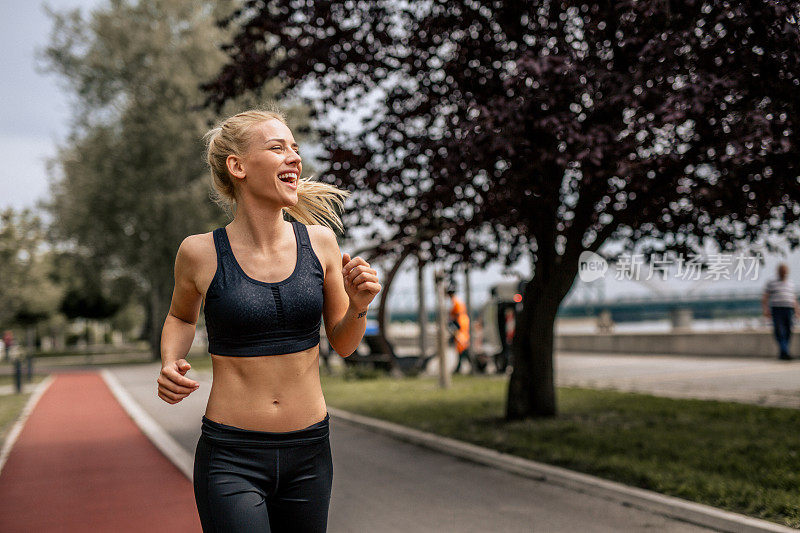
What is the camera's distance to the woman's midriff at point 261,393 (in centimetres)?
230

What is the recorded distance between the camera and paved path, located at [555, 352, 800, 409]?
37.2 feet

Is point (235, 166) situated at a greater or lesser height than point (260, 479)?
greater

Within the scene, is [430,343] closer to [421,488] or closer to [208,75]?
[208,75]

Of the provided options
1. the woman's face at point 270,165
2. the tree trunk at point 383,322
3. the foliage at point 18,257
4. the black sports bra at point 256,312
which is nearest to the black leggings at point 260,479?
the black sports bra at point 256,312

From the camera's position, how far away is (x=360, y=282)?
2320 mm

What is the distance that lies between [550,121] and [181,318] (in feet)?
15.7

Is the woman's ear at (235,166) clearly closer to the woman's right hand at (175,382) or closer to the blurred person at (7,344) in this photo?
the woman's right hand at (175,382)

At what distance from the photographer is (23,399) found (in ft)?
53.1

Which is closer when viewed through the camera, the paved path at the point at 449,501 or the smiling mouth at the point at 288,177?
the smiling mouth at the point at 288,177

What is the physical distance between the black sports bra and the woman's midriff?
31 millimetres

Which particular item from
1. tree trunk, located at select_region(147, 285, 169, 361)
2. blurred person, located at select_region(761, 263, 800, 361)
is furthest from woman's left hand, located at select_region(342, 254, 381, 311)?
tree trunk, located at select_region(147, 285, 169, 361)

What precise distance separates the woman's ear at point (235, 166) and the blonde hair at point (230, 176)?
0.02 m

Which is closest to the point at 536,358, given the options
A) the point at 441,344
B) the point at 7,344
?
the point at 441,344

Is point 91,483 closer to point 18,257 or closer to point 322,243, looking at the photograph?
point 322,243
